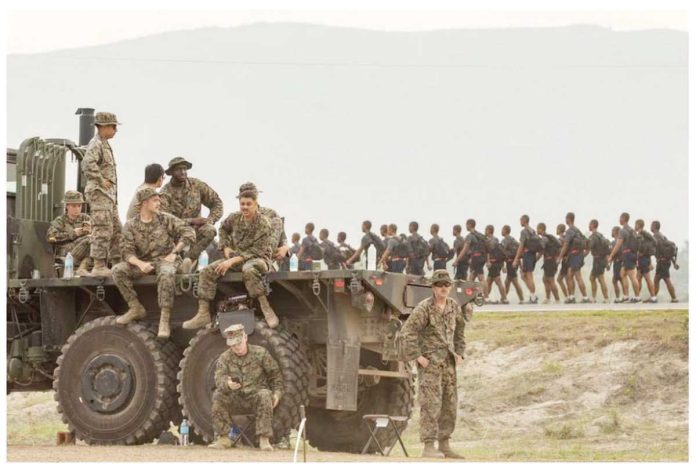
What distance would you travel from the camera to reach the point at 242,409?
15.3m

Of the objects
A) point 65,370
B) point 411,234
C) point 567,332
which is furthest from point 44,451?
point 411,234

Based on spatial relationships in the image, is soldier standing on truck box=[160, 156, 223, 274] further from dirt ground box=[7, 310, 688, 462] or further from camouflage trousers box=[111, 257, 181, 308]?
dirt ground box=[7, 310, 688, 462]

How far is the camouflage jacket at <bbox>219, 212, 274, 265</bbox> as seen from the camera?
1579cm

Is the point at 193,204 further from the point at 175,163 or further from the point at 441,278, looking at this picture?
the point at 441,278

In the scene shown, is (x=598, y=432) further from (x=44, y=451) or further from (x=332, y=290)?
(x=44, y=451)

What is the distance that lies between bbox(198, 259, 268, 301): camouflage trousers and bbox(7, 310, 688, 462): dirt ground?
A: 3.87 meters

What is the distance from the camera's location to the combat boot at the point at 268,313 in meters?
15.4

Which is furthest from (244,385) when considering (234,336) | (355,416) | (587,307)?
(587,307)

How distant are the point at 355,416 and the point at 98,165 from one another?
3.49m

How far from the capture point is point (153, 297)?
16.6 metres

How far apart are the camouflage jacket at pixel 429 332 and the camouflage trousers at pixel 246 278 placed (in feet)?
4.34

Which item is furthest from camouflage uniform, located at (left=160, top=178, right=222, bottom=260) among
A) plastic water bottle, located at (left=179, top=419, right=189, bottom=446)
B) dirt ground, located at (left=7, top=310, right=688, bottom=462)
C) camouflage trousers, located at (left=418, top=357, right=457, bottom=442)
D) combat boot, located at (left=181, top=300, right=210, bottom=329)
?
dirt ground, located at (left=7, top=310, right=688, bottom=462)

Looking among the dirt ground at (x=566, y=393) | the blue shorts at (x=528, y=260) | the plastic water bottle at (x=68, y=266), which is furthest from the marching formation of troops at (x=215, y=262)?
the blue shorts at (x=528, y=260)

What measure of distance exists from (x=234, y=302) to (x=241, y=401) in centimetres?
96
